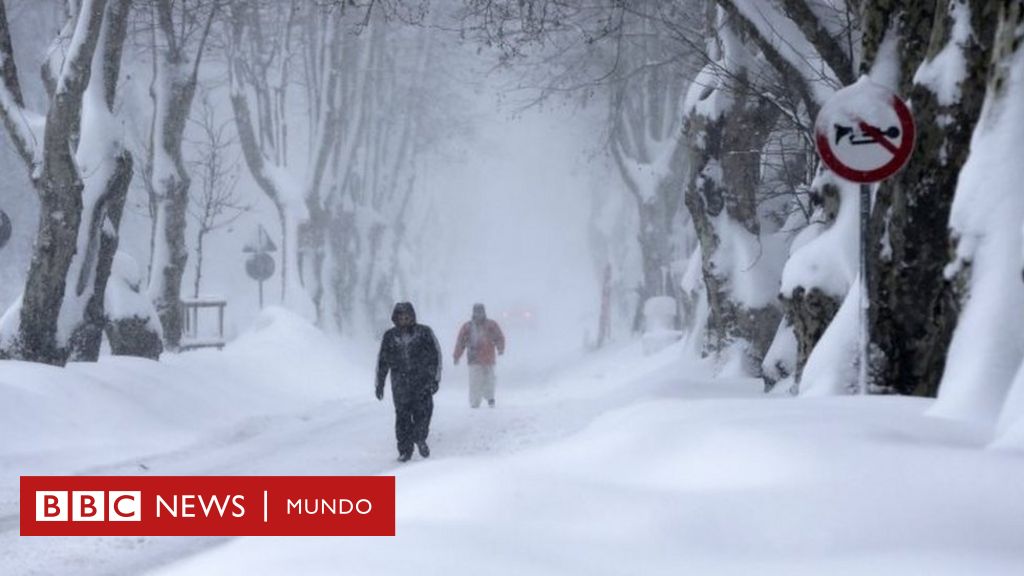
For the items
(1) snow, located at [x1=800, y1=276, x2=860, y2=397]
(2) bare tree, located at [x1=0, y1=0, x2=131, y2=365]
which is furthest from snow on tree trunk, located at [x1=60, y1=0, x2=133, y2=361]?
(1) snow, located at [x1=800, y1=276, x2=860, y2=397]

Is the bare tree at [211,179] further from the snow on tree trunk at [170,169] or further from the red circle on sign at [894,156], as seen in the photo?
the red circle on sign at [894,156]

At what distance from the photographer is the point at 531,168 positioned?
112 m

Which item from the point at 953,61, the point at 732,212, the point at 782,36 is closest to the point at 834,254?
the point at 782,36

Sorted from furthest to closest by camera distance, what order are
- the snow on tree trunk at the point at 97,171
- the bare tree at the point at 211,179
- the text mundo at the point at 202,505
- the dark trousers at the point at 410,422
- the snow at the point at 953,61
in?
the bare tree at the point at 211,179 → the snow on tree trunk at the point at 97,171 → the dark trousers at the point at 410,422 → the snow at the point at 953,61 → the text mundo at the point at 202,505

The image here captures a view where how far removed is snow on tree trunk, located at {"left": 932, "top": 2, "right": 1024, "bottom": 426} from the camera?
277 inches

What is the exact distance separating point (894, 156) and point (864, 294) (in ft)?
3.60

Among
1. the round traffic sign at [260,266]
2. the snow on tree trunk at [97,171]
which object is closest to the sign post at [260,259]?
the round traffic sign at [260,266]

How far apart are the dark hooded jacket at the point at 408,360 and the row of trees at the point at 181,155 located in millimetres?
3038

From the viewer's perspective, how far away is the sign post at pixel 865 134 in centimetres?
789

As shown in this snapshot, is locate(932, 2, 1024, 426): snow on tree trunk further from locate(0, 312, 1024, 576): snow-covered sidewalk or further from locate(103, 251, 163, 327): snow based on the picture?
Result: locate(103, 251, 163, 327): snow

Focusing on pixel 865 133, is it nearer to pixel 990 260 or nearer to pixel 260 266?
pixel 990 260

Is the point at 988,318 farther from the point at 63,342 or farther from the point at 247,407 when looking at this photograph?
the point at 247,407

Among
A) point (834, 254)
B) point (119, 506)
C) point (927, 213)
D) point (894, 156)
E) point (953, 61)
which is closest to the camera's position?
point (894, 156)

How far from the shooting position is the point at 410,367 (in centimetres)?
1312
